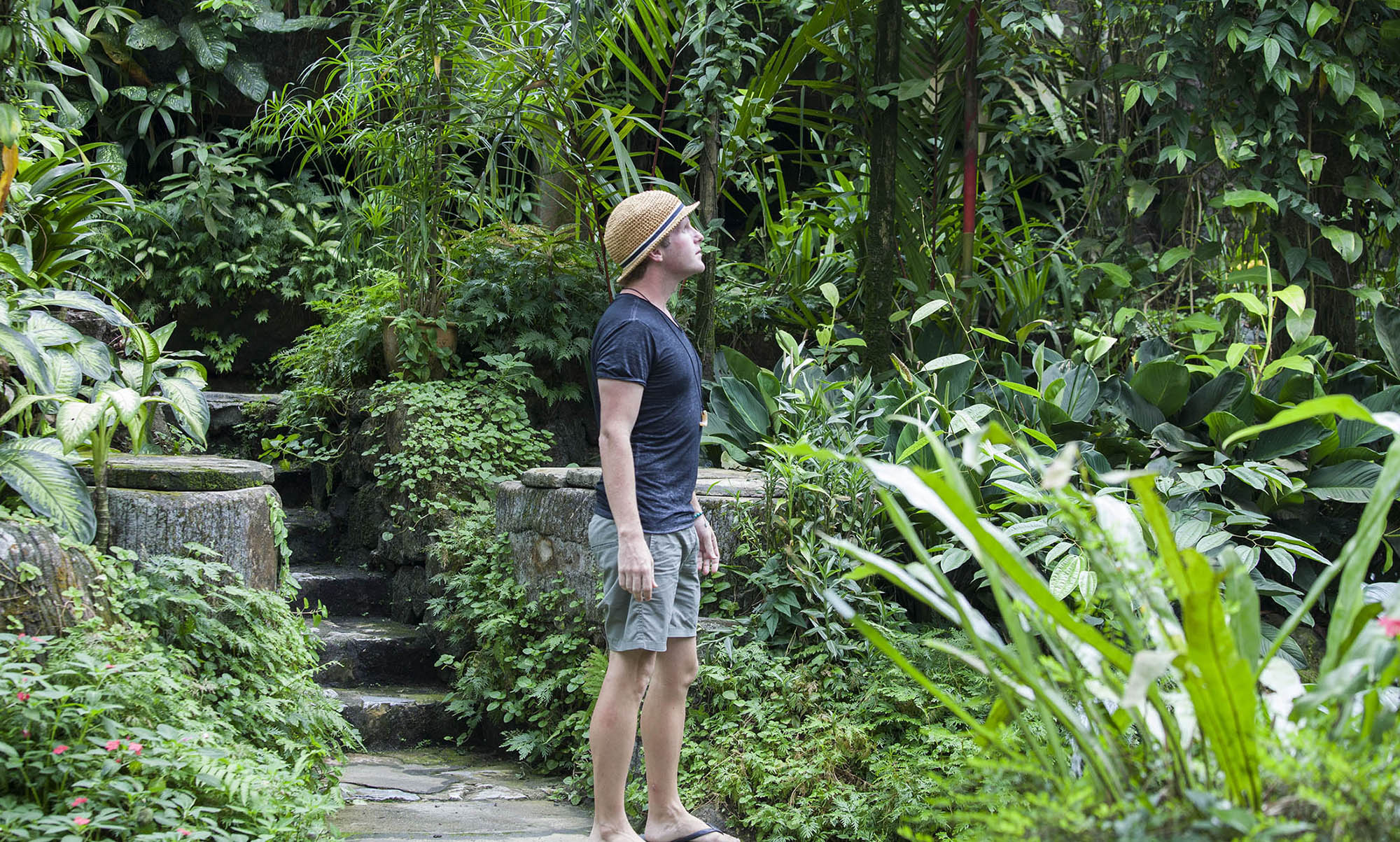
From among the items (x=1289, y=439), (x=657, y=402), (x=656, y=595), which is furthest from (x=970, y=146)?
(x=656, y=595)

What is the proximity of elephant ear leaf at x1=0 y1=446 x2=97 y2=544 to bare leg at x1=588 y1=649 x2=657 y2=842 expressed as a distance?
132cm

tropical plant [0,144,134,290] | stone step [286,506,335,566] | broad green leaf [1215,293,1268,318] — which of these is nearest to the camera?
tropical plant [0,144,134,290]

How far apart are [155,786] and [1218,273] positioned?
419 cm

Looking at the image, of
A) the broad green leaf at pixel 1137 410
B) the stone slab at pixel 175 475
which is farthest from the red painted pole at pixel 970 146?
the stone slab at pixel 175 475

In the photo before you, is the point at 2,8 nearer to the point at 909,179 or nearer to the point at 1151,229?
the point at 909,179

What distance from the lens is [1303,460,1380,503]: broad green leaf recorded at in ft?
10.6

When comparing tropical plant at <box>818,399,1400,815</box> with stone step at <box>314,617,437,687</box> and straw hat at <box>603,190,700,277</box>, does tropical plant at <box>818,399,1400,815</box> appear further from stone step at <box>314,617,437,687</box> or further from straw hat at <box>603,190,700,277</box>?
stone step at <box>314,617,437,687</box>

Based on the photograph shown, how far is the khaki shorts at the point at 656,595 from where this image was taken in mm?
2406

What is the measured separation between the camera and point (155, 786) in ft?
6.89

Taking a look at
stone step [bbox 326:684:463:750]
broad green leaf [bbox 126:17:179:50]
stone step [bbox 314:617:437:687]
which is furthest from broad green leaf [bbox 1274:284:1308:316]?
broad green leaf [bbox 126:17:179:50]

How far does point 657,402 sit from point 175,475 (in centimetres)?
143

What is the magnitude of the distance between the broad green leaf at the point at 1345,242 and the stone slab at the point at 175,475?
11.9 feet

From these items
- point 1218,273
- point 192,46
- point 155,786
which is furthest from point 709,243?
point 192,46

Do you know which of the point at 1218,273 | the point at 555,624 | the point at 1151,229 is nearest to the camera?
the point at 555,624
